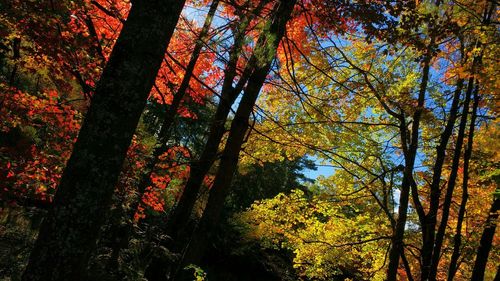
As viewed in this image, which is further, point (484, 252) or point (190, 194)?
point (484, 252)

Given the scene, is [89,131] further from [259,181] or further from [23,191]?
[259,181]

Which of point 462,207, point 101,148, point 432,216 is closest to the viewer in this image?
point 101,148

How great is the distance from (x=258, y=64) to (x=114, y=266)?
216 inches

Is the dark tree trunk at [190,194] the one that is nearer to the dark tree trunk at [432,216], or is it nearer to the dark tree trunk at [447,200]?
the dark tree trunk at [432,216]

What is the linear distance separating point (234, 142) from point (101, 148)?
2.13 m

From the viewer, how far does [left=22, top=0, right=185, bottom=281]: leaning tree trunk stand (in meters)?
2.07

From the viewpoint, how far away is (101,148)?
2.18m

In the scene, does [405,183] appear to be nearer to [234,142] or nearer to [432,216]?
[432,216]

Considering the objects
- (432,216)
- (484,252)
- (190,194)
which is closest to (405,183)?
(432,216)

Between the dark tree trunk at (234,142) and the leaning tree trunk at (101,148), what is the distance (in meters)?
1.86

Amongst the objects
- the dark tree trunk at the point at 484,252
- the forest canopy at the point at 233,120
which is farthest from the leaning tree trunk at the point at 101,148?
the dark tree trunk at the point at 484,252

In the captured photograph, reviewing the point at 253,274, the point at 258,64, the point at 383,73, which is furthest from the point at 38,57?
the point at 253,274

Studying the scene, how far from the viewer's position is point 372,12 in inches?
186

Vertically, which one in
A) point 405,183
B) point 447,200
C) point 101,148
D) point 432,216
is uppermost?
point 405,183
